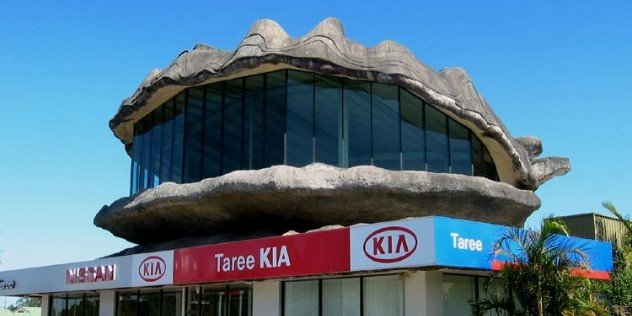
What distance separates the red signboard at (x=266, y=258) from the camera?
1778 centimetres

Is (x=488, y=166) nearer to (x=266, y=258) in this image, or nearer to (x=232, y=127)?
(x=232, y=127)

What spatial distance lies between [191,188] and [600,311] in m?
12.3

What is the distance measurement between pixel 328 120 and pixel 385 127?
1731 mm

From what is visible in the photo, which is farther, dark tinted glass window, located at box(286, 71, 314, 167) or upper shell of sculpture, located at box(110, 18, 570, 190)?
dark tinted glass window, located at box(286, 71, 314, 167)

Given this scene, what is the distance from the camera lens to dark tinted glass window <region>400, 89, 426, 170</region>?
76.0 ft

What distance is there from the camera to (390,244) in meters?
16.6

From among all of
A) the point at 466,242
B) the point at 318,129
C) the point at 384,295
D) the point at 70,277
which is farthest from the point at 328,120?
the point at 70,277

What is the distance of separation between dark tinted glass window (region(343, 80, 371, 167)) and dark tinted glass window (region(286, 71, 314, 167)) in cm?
107

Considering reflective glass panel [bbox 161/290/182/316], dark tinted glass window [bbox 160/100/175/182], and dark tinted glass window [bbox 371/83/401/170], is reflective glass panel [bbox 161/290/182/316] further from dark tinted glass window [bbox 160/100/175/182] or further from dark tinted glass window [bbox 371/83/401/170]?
dark tinted glass window [bbox 371/83/401/170]

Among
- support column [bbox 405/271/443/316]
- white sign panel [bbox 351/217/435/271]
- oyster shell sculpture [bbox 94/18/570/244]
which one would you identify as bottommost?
support column [bbox 405/271/443/316]

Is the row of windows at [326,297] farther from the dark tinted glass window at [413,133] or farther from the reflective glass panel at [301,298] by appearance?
the dark tinted glass window at [413,133]

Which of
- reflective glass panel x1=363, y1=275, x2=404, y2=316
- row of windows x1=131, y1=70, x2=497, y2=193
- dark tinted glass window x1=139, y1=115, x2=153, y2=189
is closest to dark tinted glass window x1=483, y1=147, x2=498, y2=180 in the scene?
row of windows x1=131, y1=70, x2=497, y2=193

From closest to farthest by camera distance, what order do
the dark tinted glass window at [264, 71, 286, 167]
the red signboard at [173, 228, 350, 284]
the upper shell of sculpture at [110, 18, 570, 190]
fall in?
the red signboard at [173, 228, 350, 284] → the upper shell of sculpture at [110, 18, 570, 190] → the dark tinted glass window at [264, 71, 286, 167]

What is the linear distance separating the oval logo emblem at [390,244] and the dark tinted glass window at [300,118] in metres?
6.40
